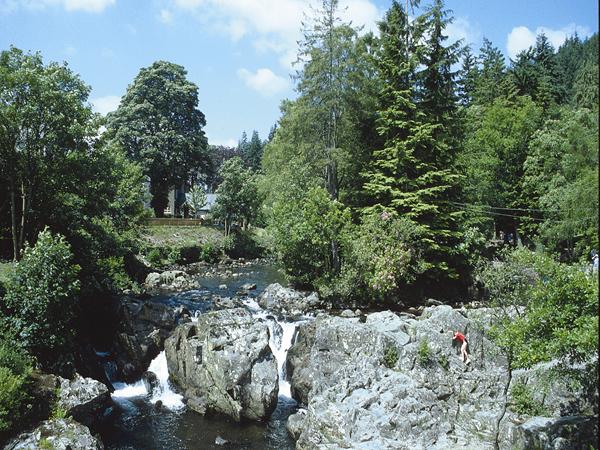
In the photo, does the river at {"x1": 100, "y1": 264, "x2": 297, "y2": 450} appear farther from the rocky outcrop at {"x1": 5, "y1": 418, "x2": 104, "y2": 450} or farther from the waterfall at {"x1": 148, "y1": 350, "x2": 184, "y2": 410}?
the rocky outcrop at {"x1": 5, "y1": 418, "x2": 104, "y2": 450}

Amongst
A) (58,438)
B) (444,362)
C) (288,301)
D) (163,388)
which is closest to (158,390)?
(163,388)

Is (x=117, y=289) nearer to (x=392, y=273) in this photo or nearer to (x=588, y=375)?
(x=392, y=273)

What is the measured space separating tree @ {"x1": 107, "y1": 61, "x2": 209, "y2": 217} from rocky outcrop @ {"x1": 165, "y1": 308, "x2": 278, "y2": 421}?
36.2 metres

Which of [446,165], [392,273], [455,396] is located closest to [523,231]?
[446,165]

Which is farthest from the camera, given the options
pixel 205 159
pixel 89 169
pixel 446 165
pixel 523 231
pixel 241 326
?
pixel 205 159

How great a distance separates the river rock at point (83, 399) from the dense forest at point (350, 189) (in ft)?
3.56

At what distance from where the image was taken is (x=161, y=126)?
53.4m

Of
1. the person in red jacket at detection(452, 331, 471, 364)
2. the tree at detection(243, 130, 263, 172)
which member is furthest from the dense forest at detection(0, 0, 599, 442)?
the tree at detection(243, 130, 263, 172)

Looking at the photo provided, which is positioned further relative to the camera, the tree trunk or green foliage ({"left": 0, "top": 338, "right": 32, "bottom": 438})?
the tree trunk

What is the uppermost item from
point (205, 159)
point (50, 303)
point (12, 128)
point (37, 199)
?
point (205, 159)

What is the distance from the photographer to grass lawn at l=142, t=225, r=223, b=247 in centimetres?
4642

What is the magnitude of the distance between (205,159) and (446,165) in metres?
34.2

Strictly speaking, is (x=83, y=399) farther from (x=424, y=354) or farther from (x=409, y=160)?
(x=409, y=160)

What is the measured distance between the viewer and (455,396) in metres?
15.1
